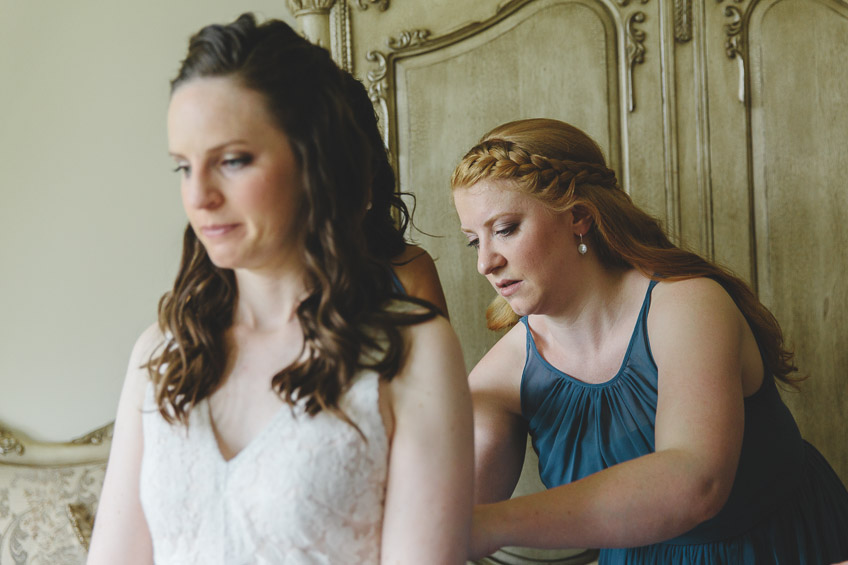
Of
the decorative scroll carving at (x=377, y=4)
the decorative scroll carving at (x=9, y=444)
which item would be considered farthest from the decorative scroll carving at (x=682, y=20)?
the decorative scroll carving at (x=9, y=444)

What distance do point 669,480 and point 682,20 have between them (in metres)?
1.30

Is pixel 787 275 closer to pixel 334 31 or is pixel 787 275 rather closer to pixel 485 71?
pixel 485 71

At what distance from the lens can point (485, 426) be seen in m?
1.65

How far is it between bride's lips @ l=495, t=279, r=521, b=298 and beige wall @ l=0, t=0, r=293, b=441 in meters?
0.97

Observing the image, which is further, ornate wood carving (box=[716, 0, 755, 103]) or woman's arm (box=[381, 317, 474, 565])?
ornate wood carving (box=[716, 0, 755, 103])

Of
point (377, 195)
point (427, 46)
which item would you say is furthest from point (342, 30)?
point (377, 195)

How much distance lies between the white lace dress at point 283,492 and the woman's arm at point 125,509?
0.23ft

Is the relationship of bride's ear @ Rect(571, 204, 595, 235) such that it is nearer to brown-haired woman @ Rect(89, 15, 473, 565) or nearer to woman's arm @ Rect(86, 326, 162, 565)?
brown-haired woman @ Rect(89, 15, 473, 565)

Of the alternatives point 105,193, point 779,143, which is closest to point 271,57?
point 105,193

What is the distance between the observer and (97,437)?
204 centimetres

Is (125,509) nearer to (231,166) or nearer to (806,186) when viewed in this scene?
(231,166)

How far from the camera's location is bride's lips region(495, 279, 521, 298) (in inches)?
62.2

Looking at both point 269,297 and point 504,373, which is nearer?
point 269,297

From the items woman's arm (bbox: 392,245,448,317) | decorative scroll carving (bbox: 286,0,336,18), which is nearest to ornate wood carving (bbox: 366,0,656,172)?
decorative scroll carving (bbox: 286,0,336,18)
